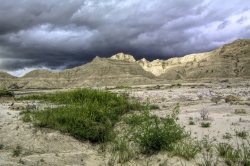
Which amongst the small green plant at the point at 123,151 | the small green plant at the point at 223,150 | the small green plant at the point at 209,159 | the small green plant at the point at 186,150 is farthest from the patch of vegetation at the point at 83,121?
the small green plant at the point at 223,150

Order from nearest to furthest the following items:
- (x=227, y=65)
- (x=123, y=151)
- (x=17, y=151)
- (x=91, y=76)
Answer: (x=17, y=151) < (x=123, y=151) < (x=91, y=76) < (x=227, y=65)

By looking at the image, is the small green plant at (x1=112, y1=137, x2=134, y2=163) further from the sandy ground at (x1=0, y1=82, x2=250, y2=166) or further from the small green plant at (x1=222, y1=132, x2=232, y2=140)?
the small green plant at (x1=222, y1=132, x2=232, y2=140)

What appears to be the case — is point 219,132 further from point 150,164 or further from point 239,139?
point 150,164

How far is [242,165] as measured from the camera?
4344 mm

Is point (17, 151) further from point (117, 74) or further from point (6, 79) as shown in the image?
point (6, 79)

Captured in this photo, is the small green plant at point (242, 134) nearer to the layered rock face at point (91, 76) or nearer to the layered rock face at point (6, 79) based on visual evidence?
the layered rock face at point (91, 76)

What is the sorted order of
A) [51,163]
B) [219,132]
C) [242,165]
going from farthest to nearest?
[219,132] → [51,163] → [242,165]

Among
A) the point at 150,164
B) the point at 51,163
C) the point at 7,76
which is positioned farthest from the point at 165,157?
the point at 7,76

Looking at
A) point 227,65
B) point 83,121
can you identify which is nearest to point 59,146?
point 83,121

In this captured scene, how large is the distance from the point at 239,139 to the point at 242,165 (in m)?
1.29

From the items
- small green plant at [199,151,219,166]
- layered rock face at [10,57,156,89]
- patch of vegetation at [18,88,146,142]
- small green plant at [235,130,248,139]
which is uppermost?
layered rock face at [10,57,156,89]

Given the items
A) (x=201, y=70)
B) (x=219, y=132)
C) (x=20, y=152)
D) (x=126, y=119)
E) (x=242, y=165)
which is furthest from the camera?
(x=201, y=70)

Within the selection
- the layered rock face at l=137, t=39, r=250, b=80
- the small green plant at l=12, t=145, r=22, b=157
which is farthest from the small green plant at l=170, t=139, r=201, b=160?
the layered rock face at l=137, t=39, r=250, b=80

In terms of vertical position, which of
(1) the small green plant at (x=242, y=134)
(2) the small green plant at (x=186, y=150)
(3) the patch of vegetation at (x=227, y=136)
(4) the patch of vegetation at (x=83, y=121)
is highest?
(4) the patch of vegetation at (x=83, y=121)
